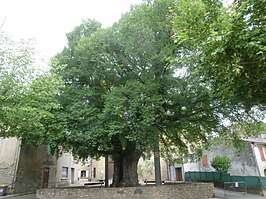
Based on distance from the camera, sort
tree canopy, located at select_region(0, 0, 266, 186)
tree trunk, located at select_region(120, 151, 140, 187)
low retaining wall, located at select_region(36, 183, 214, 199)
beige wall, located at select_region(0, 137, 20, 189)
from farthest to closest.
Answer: beige wall, located at select_region(0, 137, 20, 189) → tree trunk, located at select_region(120, 151, 140, 187) → low retaining wall, located at select_region(36, 183, 214, 199) → tree canopy, located at select_region(0, 0, 266, 186)

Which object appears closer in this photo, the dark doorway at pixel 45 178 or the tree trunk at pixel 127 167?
the tree trunk at pixel 127 167

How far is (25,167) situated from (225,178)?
17.4 metres

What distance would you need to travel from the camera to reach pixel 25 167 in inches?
677

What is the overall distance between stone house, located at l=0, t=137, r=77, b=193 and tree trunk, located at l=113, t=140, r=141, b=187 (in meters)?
7.16

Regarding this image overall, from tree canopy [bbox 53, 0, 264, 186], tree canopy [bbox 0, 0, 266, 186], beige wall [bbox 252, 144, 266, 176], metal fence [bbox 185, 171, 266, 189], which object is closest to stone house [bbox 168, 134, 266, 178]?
beige wall [bbox 252, 144, 266, 176]

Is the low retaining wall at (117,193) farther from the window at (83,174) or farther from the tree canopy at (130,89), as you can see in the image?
the window at (83,174)

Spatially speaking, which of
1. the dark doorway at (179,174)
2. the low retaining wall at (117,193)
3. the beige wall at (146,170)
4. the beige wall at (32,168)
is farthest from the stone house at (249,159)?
the beige wall at (32,168)

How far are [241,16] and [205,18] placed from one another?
37.4 inches

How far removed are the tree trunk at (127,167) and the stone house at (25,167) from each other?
7.16m

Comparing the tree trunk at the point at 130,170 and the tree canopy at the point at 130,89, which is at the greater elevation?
the tree canopy at the point at 130,89

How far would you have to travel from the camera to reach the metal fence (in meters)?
15.0

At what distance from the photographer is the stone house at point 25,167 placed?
15.9 meters

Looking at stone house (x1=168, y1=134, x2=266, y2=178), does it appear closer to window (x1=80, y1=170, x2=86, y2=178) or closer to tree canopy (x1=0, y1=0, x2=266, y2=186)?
tree canopy (x1=0, y1=0, x2=266, y2=186)

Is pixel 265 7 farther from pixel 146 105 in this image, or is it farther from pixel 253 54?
pixel 146 105
